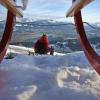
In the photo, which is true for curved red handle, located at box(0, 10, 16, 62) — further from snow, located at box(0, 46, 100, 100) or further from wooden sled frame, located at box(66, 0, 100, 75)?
wooden sled frame, located at box(66, 0, 100, 75)

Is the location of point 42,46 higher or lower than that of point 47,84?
lower

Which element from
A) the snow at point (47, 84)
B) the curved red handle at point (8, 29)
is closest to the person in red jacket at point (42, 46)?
the curved red handle at point (8, 29)

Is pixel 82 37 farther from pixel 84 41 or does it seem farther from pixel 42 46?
pixel 42 46

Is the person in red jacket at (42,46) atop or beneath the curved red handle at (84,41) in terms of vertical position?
beneath

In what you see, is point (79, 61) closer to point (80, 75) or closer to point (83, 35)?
point (83, 35)

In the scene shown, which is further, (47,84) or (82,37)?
(82,37)

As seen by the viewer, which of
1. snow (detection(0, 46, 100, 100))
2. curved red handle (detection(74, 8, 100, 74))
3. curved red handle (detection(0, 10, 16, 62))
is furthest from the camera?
curved red handle (detection(0, 10, 16, 62))

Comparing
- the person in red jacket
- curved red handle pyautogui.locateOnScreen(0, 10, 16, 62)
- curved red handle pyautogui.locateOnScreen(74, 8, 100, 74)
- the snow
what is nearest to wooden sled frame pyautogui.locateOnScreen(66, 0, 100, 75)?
curved red handle pyautogui.locateOnScreen(74, 8, 100, 74)

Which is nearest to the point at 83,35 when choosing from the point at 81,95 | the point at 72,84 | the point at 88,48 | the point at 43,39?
the point at 88,48

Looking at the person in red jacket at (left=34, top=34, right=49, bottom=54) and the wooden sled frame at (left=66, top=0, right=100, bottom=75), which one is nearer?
the wooden sled frame at (left=66, top=0, right=100, bottom=75)

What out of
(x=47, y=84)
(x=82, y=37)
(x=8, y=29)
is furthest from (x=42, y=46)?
(x=47, y=84)

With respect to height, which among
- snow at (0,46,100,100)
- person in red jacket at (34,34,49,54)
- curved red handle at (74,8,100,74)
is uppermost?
curved red handle at (74,8,100,74)

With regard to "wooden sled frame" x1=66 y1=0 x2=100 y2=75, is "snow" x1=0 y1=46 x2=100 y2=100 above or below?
below

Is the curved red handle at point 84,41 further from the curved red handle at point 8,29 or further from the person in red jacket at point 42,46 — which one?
the person in red jacket at point 42,46
